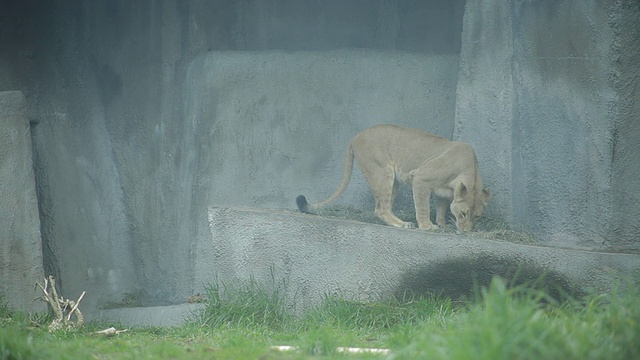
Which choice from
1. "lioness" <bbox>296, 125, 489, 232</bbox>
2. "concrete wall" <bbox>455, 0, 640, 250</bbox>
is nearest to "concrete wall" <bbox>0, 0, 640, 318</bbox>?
"concrete wall" <bbox>455, 0, 640, 250</bbox>

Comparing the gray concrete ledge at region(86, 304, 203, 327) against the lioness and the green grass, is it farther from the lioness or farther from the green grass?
the lioness

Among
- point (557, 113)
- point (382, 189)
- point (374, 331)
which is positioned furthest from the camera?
point (382, 189)

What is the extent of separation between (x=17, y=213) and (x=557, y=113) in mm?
5358

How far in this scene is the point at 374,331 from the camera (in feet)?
23.7

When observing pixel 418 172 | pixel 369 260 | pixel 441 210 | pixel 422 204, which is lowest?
pixel 369 260

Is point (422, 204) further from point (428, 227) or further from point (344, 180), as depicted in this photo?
point (344, 180)

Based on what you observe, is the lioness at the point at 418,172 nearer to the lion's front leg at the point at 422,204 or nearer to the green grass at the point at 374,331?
the lion's front leg at the point at 422,204

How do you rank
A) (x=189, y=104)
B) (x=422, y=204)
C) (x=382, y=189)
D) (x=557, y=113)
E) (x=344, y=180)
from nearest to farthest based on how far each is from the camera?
(x=557, y=113) < (x=422, y=204) < (x=382, y=189) < (x=344, y=180) < (x=189, y=104)

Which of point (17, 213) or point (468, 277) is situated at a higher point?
point (17, 213)

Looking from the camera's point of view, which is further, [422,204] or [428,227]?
[422,204]

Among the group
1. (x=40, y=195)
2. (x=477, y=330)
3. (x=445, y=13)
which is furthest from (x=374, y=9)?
(x=477, y=330)

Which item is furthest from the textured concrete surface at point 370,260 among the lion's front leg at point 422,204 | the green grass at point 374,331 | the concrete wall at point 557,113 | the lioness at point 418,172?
the lion's front leg at point 422,204

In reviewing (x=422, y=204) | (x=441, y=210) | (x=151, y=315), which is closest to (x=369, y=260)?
(x=422, y=204)

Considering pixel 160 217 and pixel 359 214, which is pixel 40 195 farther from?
pixel 359 214
